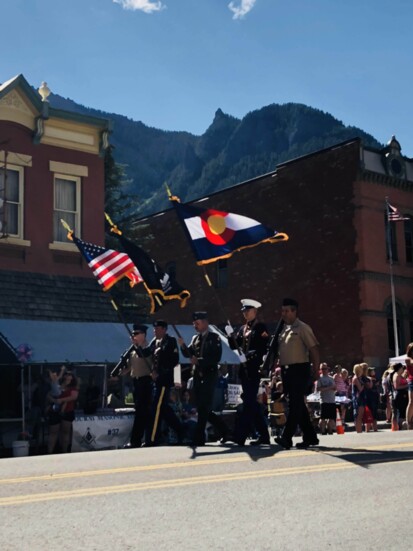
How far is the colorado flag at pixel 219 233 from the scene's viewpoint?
12.4 m

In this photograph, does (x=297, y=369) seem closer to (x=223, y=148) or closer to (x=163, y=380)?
(x=163, y=380)

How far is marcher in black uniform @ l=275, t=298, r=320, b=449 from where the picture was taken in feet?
32.1

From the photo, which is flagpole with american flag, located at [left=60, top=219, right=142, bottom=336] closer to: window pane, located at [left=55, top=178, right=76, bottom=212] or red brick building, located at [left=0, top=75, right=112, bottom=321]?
red brick building, located at [left=0, top=75, right=112, bottom=321]

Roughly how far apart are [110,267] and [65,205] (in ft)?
16.4

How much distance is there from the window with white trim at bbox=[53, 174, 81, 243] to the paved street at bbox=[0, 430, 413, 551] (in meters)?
13.4

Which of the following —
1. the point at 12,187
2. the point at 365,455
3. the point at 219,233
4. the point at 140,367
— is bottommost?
the point at 365,455

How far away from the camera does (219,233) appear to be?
12.6 metres

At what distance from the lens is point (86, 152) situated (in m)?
22.9

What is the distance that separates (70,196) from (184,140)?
145606 millimetres

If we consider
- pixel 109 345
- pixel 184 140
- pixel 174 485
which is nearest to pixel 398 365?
pixel 109 345

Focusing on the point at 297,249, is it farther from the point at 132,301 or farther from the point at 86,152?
the point at 86,152

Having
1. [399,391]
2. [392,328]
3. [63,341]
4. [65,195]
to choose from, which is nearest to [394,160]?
[392,328]

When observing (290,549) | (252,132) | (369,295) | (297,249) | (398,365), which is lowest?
(290,549)

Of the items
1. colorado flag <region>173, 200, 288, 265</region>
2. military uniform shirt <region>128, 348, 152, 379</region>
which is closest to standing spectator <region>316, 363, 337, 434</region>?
colorado flag <region>173, 200, 288, 265</region>
